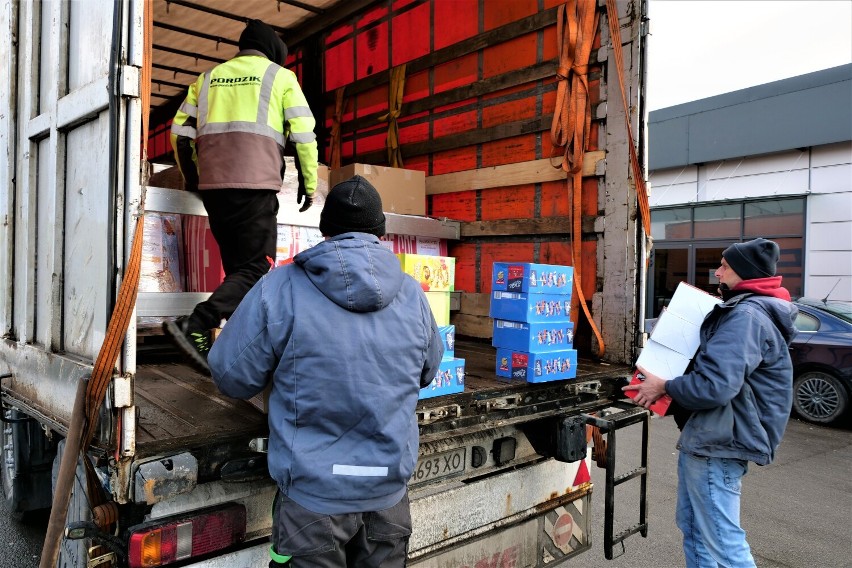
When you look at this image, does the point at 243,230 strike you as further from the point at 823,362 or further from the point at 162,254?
the point at 823,362

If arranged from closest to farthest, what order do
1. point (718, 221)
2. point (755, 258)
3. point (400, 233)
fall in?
1. point (755, 258)
2. point (400, 233)
3. point (718, 221)

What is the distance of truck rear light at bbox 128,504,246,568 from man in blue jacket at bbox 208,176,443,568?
191 mm

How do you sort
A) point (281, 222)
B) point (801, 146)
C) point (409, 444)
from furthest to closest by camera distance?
point (801, 146) → point (281, 222) → point (409, 444)

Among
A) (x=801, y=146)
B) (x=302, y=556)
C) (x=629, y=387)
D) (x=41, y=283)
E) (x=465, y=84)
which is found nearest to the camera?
(x=302, y=556)

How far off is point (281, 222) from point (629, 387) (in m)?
2.24

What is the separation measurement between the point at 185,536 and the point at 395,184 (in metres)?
3.20

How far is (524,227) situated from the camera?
4.08 meters

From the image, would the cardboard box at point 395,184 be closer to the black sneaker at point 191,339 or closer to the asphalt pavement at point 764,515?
the black sneaker at point 191,339

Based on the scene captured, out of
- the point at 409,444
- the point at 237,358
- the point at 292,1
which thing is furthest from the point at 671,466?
the point at 292,1

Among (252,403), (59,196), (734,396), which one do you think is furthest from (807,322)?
(59,196)

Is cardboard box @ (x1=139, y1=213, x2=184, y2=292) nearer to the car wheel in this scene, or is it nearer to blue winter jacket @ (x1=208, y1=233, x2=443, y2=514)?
blue winter jacket @ (x1=208, y1=233, x2=443, y2=514)

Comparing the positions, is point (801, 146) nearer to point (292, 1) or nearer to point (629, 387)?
point (292, 1)

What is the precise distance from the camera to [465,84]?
15.1 ft

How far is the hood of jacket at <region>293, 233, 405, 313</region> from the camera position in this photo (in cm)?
183
